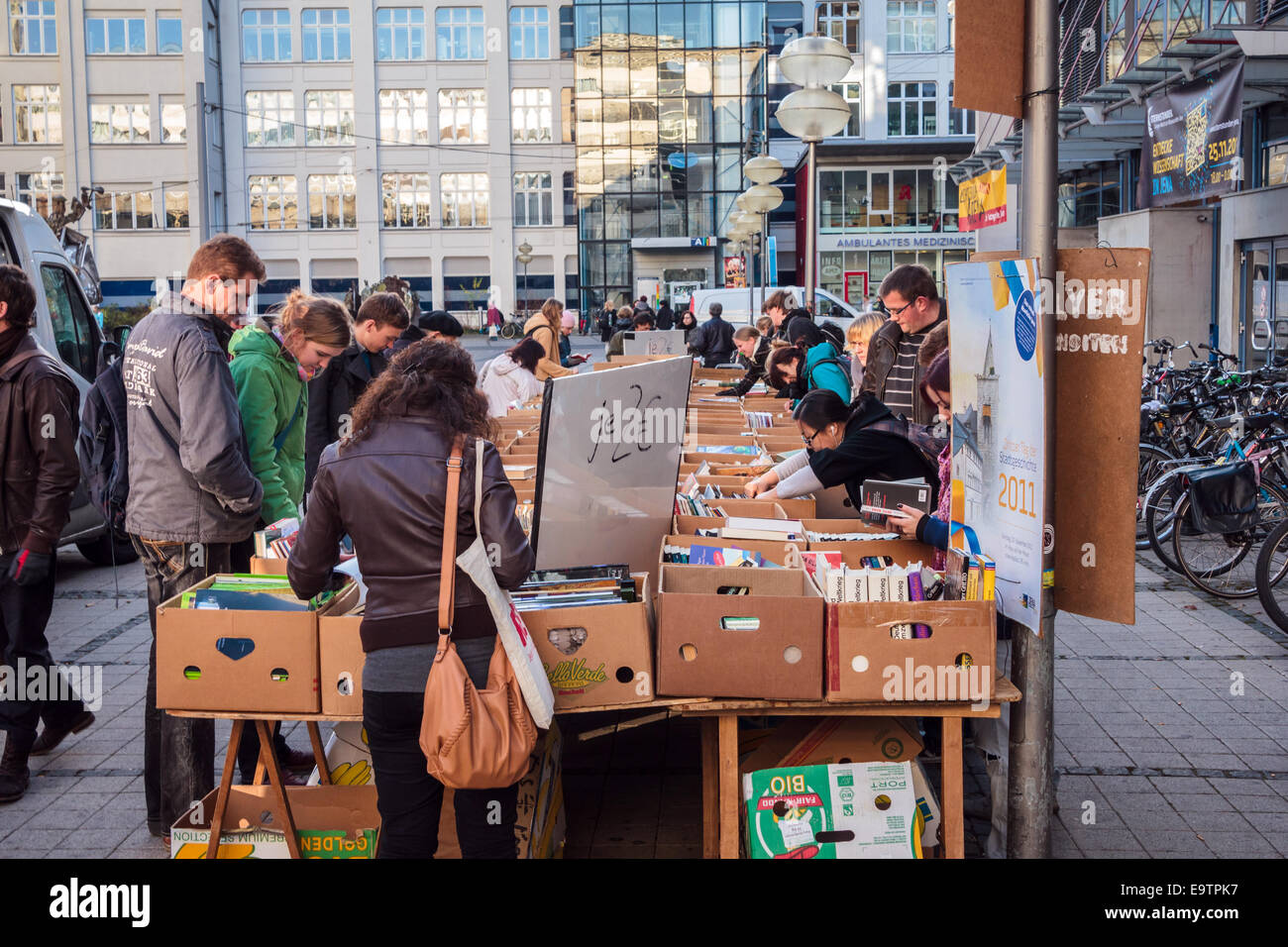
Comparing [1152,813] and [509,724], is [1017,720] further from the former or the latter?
[509,724]

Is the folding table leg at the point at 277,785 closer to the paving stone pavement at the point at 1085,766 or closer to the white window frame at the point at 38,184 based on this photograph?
the paving stone pavement at the point at 1085,766

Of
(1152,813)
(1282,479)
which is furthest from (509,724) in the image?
(1282,479)

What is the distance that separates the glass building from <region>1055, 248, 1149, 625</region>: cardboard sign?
49.0 meters

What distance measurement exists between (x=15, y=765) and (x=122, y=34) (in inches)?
2263

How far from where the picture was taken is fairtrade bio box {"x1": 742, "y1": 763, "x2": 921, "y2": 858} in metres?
3.76

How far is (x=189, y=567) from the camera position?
4543 mm

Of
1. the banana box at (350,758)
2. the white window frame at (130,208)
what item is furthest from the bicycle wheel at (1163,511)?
the white window frame at (130,208)

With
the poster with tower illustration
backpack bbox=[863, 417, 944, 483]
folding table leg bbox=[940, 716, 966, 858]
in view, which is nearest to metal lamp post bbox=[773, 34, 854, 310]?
backpack bbox=[863, 417, 944, 483]

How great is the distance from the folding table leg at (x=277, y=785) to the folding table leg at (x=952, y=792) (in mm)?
2014

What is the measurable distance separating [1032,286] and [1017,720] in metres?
1.32

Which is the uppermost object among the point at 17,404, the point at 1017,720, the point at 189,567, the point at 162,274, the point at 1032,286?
the point at 162,274

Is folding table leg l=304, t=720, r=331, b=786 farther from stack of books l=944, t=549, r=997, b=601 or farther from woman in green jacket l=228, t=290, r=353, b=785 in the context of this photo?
stack of books l=944, t=549, r=997, b=601

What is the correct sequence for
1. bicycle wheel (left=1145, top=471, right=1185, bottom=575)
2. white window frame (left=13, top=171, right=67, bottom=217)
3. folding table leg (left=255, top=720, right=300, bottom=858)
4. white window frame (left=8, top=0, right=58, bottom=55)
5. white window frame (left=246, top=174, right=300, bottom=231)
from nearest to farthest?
folding table leg (left=255, top=720, right=300, bottom=858) → bicycle wheel (left=1145, top=471, right=1185, bottom=575) → white window frame (left=8, top=0, right=58, bottom=55) → white window frame (left=13, top=171, right=67, bottom=217) → white window frame (left=246, top=174, right=300, bottom=231)
